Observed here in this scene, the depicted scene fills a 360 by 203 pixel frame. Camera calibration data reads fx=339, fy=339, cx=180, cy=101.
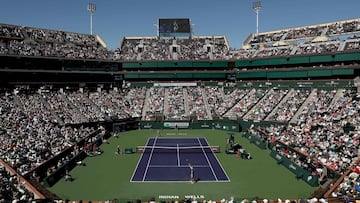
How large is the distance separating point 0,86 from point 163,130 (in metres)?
24.4

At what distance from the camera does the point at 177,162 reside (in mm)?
32531

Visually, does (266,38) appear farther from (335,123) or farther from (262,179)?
(262,179)

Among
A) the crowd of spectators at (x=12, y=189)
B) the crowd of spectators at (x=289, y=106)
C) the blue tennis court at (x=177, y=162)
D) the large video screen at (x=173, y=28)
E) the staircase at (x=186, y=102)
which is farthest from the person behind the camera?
the large video screen at (x=173, y=28)

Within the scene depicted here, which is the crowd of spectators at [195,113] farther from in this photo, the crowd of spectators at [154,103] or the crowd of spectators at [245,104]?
the crowd of spectators at [245,104]

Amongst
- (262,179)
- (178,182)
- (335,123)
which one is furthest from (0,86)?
(335,123)

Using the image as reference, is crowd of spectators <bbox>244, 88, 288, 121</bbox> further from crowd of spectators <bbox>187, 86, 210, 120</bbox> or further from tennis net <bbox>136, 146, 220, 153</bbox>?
tennis net <bbox>136, 146, 220, 153</bbox>

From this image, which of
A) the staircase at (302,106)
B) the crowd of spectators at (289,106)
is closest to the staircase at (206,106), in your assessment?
the crowd of spectators at (289,106)

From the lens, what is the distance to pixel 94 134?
4153cm

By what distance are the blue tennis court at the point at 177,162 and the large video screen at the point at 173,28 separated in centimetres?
3901

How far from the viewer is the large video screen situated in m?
78.0

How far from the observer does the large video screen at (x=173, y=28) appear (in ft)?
256

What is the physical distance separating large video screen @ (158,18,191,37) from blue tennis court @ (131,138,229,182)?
39.0 meters

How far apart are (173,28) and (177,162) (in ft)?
167

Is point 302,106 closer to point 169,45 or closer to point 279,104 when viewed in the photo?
point 279,104
